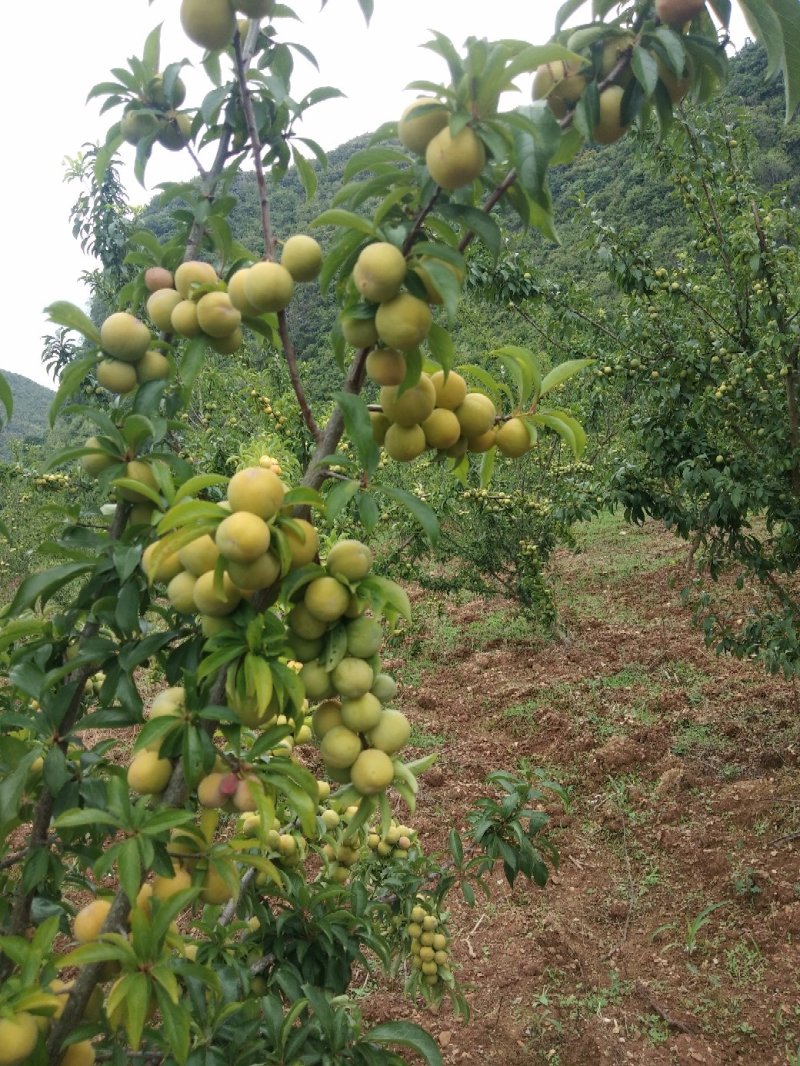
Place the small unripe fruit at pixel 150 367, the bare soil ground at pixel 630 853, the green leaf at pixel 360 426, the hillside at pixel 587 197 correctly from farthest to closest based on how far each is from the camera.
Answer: the hillside at pixel 587 197 < the bare soil ground at pixel 630 853 < the small unripe fruit at pixel 150 367 < the green leaf at pixel 360 426

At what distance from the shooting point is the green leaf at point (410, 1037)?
1.25 m

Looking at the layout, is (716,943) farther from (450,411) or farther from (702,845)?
(450,411)

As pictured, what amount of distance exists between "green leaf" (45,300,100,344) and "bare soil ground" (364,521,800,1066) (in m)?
2.29

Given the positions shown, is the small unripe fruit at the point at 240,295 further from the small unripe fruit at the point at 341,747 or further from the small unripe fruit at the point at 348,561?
the small unripe fruit at the point at 341,747

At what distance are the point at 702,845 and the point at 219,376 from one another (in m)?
4.87

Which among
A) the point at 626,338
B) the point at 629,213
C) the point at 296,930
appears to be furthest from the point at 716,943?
the point at 629,213

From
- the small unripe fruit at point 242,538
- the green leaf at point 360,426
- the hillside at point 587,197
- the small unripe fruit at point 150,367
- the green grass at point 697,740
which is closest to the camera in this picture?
the small unripe fruit at point 242,538

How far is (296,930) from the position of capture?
1547mm

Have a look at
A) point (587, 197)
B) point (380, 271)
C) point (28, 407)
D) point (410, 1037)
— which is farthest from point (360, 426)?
point (28, 407)

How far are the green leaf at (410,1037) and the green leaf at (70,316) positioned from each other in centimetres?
121

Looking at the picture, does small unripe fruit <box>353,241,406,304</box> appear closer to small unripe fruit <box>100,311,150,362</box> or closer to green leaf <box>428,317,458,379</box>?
green leaf <box>428,317,458,379</box>

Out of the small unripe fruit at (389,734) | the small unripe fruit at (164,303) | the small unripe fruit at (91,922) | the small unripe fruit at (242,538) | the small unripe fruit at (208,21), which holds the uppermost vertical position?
the small unripe fruit at (208,21)

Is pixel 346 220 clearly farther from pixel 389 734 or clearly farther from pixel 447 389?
pixel 389 734

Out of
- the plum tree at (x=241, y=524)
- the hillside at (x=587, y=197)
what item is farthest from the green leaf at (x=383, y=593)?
the hillside at (x=587, y=197)
